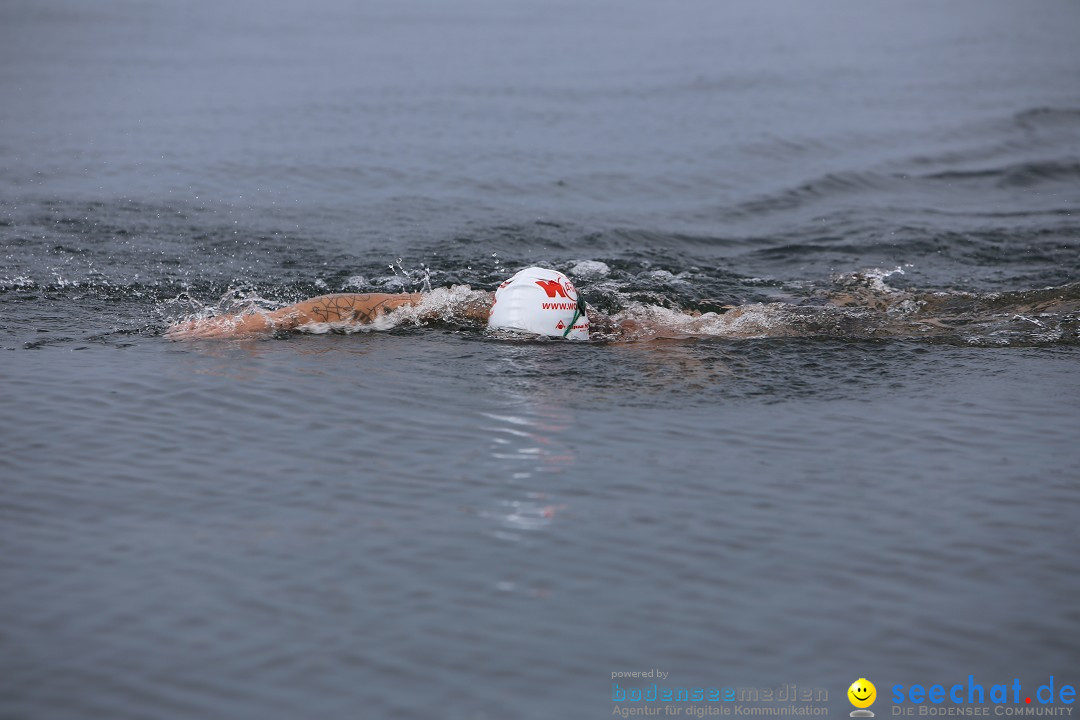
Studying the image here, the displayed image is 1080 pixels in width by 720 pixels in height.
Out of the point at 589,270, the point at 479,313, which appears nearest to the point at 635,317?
the point at 479,313

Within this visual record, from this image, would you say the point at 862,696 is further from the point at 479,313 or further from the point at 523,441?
the point at 479,313

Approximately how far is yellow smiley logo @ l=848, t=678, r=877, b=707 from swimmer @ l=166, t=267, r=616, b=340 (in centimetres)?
676

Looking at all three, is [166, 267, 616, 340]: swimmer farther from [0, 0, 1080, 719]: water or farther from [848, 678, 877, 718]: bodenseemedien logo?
[848, 678, 877, 718]: bodenseemedien logo

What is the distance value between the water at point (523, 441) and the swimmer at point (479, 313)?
0.89ft

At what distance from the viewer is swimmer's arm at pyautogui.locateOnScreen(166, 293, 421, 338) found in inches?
495

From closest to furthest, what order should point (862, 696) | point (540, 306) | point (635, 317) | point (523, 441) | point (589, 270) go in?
point (862, 696) < point (523, 441) < point (540, 306) < point (635, 317) < point (589, 270)

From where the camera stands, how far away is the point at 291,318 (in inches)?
498

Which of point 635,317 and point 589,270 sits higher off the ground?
point 589,270

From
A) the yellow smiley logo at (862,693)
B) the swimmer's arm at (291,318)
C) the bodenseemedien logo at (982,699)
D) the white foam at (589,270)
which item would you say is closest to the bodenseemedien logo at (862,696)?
the yellow smiley logo at (862,693)

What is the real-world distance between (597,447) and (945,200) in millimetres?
16937

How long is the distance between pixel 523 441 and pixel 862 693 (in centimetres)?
415

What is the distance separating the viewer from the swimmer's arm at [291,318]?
12.6 m

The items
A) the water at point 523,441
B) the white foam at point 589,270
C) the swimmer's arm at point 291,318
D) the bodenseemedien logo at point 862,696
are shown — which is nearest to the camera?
the bodenseemedien logo at point 862,696

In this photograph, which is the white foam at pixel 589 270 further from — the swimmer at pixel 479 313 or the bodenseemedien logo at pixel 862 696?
the bodenseemedien logo at pixel 862 696
